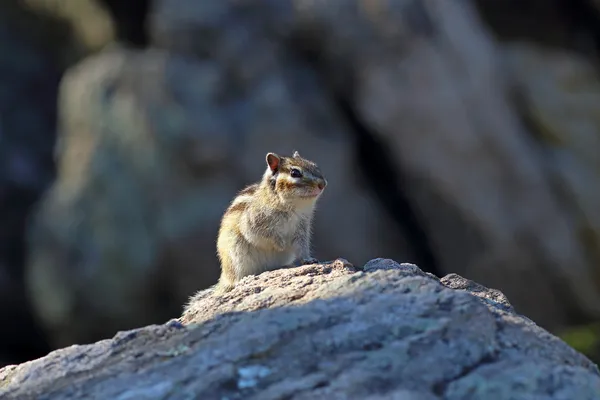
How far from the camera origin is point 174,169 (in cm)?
1443

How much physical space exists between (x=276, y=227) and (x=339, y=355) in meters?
2.82

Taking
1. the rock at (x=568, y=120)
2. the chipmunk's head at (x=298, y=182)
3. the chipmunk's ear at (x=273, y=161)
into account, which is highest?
the chipmunk's ear at (x=273, y=161)

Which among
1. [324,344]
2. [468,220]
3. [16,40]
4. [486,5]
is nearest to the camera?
[324,344]

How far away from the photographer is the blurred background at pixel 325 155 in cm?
1430

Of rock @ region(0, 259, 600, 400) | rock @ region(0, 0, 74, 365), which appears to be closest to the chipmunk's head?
rock @ region(0, 259, 600, 400)

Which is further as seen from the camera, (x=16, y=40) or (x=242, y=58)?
(x=16, y=40)

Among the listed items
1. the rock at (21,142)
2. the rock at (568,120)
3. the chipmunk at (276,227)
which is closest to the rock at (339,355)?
the chipmunk at (276,227)

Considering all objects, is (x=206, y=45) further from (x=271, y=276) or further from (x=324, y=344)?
(x=324, y=344)

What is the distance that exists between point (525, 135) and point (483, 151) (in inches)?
47.5

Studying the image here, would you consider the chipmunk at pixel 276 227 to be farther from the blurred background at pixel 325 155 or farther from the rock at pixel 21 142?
the rock at pixel 21 142

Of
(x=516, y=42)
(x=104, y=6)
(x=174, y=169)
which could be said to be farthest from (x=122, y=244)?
(x=516, y=42)

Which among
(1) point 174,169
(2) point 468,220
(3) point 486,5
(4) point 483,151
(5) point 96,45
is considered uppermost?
(5) point 96,45

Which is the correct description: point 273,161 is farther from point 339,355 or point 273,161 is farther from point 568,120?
point 568,120

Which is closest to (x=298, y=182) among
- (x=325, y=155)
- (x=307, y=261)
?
(x=307, y=261)
